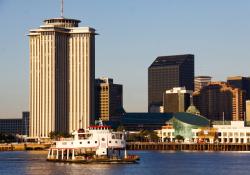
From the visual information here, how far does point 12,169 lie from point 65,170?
18.9 metres

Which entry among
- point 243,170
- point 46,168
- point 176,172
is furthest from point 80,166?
point 243,170

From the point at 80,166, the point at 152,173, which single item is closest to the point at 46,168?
the point at 80,166

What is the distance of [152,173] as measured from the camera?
186 m

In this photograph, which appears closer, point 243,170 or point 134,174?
point 134,174

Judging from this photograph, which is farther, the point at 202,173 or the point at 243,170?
the point at 243,170

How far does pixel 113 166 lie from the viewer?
194 meters

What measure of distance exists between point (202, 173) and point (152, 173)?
10.5m

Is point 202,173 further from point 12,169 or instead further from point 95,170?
point 12,169

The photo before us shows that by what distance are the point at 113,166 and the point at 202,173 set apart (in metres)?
20.5

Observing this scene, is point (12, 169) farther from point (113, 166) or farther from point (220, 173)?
point (220, 173)

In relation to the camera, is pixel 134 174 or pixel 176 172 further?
pixel 176 172

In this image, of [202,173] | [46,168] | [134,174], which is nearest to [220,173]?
[202,173]

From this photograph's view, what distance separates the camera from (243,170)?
199 meters

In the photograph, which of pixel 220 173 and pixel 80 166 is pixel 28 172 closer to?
pixel 80 166
